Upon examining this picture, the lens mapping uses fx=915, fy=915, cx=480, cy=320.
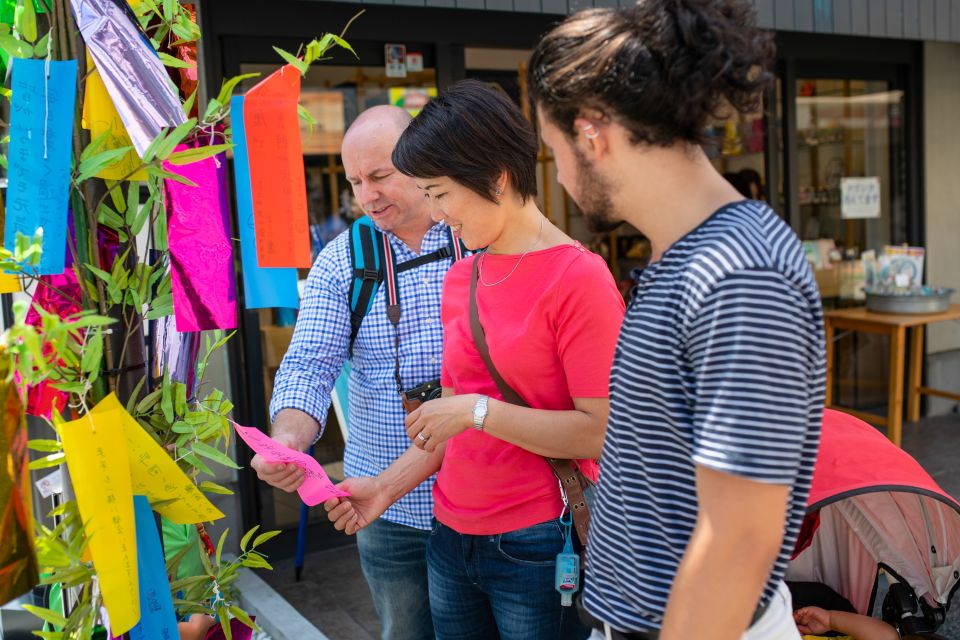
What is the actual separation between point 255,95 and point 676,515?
0.90m

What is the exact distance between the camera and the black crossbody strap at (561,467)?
1762 millimetres

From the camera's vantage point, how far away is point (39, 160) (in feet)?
3.99

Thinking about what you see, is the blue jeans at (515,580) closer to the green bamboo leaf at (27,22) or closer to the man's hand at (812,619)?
the man's hand at (812,619)

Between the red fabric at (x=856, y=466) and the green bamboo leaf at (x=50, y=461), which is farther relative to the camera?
the red fabric at (x=856, y=466)

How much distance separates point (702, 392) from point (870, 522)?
5.62ft

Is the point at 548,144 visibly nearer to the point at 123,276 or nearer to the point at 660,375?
the point at 660,375

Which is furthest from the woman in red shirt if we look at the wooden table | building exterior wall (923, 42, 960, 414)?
building exterior wall (923, 42, 960, 414)

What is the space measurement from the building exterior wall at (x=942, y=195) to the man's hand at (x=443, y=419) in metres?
5.88

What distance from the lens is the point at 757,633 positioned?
1.20 metres

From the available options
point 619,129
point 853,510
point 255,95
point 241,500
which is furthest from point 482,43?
point 619,129

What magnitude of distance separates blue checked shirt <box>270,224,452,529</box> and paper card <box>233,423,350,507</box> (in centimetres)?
30

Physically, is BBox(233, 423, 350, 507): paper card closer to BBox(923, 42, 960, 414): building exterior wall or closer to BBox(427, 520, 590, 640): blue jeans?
BBox(427, 520, 590, 640): blue jeans

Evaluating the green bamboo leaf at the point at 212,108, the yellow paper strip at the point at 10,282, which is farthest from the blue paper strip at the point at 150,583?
the green bamboo leaf at the point at 212,108

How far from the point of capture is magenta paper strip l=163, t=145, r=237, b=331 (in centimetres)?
141
